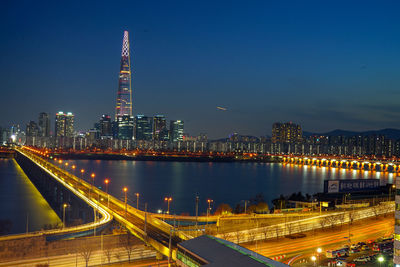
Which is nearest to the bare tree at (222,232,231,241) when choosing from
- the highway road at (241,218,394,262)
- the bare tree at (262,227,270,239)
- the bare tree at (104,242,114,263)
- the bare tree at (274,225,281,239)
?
the highway road at (241,218,394,262)

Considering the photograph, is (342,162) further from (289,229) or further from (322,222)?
(289,229)

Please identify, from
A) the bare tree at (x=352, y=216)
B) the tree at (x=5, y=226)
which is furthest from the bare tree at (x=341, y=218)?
the tree at (x=5, y=226)

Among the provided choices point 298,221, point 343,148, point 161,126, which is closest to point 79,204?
point 298,221

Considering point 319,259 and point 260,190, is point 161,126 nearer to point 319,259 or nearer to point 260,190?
point 260,190

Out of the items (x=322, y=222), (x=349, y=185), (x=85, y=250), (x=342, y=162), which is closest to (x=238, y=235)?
(x=322, y=222)

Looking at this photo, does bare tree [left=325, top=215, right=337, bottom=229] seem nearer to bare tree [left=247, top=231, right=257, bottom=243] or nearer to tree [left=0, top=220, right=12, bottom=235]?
bare tree [left=247, top=231, right=257, bottom=243]
